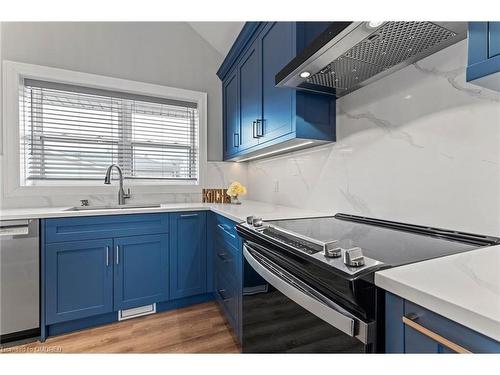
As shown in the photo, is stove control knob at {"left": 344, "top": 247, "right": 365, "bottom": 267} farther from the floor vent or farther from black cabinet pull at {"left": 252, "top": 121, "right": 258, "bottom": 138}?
the floor vent

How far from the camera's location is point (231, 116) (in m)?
2.55

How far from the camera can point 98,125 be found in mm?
2389

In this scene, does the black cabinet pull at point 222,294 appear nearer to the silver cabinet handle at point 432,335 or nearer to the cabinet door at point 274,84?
the cabinet door at point 274,84

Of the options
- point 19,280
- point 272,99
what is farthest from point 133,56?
point 19,280

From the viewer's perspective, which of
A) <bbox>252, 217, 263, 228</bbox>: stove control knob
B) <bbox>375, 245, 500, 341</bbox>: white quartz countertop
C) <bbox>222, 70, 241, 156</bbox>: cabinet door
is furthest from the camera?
<bbox>222, 70, 241, 156</bbox>: cabinet door

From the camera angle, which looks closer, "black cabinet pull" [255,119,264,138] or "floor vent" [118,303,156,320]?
"black cabinet pull" [255,119,264,138]

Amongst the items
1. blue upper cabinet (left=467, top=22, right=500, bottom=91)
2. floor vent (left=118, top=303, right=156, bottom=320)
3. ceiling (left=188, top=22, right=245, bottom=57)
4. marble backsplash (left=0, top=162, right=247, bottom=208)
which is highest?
ceiling (left=188, top=22, right=245, bottom=57)

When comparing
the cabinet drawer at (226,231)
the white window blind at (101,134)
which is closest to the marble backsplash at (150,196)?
the white window blind at (101,134)

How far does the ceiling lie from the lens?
7.93ft

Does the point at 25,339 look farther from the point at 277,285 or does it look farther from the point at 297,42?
the point at 297,42

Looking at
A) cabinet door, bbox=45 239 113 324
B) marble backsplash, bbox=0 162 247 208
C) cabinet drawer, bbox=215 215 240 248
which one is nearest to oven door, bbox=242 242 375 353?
cabinet drawer, bbox=215 215 240 248

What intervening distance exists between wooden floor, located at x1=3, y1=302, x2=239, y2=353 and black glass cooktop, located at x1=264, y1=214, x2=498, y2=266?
Result: 0.97 m

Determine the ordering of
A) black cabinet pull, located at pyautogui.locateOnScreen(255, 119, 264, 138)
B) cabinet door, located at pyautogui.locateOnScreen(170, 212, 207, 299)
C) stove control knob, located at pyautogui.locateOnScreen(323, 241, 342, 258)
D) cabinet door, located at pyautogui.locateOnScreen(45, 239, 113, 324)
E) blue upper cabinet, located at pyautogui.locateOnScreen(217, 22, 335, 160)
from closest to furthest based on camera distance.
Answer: stove control knob, located at pyautogui.locateOnScreen(323, 241, 342, 258)
blue upper cabinet, located at pyautogui.locateOnScreen(217, 22, 335, 160)
cabinet door, located at pyautogui.locateOnScreen(45, 239, 113, 324)
black cabinet pull, located at pyautogui.locateOnScreen(255, 119, 264, 138)
cabinet door, located at pyautogui.locateOnScreen(170, 212, 207, 299)

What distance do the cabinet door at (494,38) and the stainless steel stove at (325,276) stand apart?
595 millimetres
